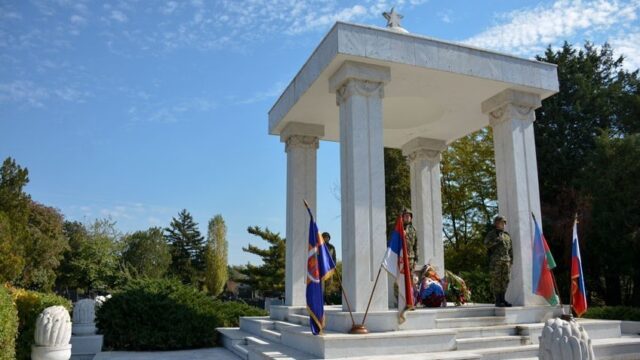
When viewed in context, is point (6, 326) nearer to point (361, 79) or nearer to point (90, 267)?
point (361, 79)

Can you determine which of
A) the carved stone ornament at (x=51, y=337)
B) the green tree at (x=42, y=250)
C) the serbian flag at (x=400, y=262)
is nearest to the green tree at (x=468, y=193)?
the serbian flag at (x=400, y=262)

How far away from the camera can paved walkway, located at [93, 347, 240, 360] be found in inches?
419

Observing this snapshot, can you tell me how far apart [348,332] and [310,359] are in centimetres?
88

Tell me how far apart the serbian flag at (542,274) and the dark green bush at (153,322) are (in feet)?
26.2

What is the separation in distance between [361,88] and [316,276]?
345 cm

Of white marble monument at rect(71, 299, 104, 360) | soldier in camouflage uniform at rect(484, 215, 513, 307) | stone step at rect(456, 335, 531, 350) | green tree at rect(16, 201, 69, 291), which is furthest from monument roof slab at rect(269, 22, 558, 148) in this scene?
green tree at rect(16, 201, 69, 291)

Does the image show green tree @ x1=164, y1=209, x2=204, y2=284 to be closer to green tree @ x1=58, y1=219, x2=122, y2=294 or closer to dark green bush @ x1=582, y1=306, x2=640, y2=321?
green tree @ x1=58, y1=219, x2=122, y2=294

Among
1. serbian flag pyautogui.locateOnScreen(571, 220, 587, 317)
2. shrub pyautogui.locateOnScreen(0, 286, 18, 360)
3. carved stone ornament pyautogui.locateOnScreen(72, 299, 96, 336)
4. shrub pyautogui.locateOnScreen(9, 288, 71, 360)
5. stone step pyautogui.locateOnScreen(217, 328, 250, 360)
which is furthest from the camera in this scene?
carved stone ornament pyautogui.locateOnScreen(72, 299, 96, 336)

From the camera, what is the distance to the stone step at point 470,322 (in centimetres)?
880

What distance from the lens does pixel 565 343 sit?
200 inches

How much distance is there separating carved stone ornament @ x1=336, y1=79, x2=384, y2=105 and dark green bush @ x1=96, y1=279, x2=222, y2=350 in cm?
722

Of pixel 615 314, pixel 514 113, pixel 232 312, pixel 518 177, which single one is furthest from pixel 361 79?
pixel 615 314

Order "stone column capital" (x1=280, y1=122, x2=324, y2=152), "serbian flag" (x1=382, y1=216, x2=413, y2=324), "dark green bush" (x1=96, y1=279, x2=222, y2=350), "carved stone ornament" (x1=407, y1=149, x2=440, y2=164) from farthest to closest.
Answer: "carved stone ornament" (x1=407, y1=149, x2=440, y2=164)
"stone column capital" (x1=280, y1=122, x2=324, y2=152)
"dark green bush" (x1=96, y1=279, x2=222, y2=350)
"serbian flag" (x1=382, y1=216, x2=413, y2=324)

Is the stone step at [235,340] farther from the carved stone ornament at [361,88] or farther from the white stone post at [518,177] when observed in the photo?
the white stone post at [518,177]
